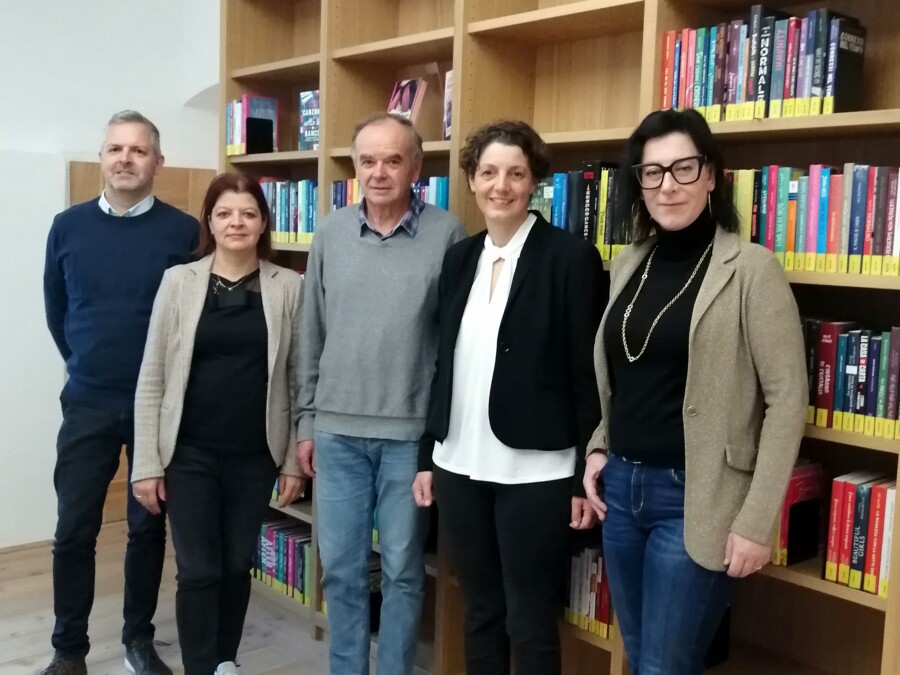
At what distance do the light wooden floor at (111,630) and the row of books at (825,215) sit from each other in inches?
75.9

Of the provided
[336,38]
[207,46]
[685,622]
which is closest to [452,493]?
[685,622]

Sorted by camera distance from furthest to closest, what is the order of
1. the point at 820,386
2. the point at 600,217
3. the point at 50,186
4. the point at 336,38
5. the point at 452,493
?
the point at 50,186 → the point at 336,38 → the point at 600,217 → the point at 452,493 → the point at 820,386

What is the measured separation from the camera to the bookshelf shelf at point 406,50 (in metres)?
2.64

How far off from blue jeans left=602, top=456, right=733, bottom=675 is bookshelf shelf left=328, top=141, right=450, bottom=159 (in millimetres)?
1214

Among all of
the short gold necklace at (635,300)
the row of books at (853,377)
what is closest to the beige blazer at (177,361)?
the short gold necklace at (635,300)

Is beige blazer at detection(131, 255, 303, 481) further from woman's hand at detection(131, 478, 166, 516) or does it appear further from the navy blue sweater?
the navy blue sweater

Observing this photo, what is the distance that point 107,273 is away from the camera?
2.55 metres

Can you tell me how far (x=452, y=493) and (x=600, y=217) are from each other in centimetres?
79

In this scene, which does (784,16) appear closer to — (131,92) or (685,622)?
(685,622)

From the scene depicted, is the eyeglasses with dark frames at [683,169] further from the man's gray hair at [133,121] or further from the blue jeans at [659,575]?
the man's gray hair at [133,121]

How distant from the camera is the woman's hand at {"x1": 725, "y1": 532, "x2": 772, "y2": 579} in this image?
1.60 metres

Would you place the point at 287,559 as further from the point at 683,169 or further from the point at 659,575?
the point at 683,169

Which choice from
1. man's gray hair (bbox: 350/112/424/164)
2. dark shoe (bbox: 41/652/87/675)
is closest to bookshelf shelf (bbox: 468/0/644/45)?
man's gray hair (bbox: 350/112/424/164)

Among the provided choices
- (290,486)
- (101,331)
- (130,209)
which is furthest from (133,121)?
(290,486)
